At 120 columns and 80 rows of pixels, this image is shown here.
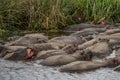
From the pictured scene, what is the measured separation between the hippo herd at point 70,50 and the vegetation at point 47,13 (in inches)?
48.5

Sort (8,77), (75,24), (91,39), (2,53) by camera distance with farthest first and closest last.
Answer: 1. (75,24)
2. (91,39)
3. (2,53)
4. (8,77)

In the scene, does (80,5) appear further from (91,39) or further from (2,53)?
(2,53)

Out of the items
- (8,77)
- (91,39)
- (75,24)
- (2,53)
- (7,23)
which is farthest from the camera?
(75,24)

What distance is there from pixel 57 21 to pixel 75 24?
0.83m

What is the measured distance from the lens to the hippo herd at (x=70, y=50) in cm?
961

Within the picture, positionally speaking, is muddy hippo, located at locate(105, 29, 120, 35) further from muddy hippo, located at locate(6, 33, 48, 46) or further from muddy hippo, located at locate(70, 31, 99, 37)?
muddy hippo, located at locate(6, 33, 48, 46)

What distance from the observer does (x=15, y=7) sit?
43.2 feet

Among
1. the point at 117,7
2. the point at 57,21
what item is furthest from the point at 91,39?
the point at 117,7

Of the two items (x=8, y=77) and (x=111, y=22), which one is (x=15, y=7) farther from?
(x=8, y=77)

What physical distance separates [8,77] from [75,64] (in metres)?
1.40

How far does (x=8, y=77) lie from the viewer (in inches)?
351

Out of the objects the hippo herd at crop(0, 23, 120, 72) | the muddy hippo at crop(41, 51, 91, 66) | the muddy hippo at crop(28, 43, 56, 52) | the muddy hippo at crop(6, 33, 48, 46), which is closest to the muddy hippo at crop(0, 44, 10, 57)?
the hippo herd at crop(0, 23, 120, 72)

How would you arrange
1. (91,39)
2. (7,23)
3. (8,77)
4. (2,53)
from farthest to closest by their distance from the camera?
(7,23)
(91,39)
(2,53)
(8,77)

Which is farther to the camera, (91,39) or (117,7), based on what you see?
(117,7)
